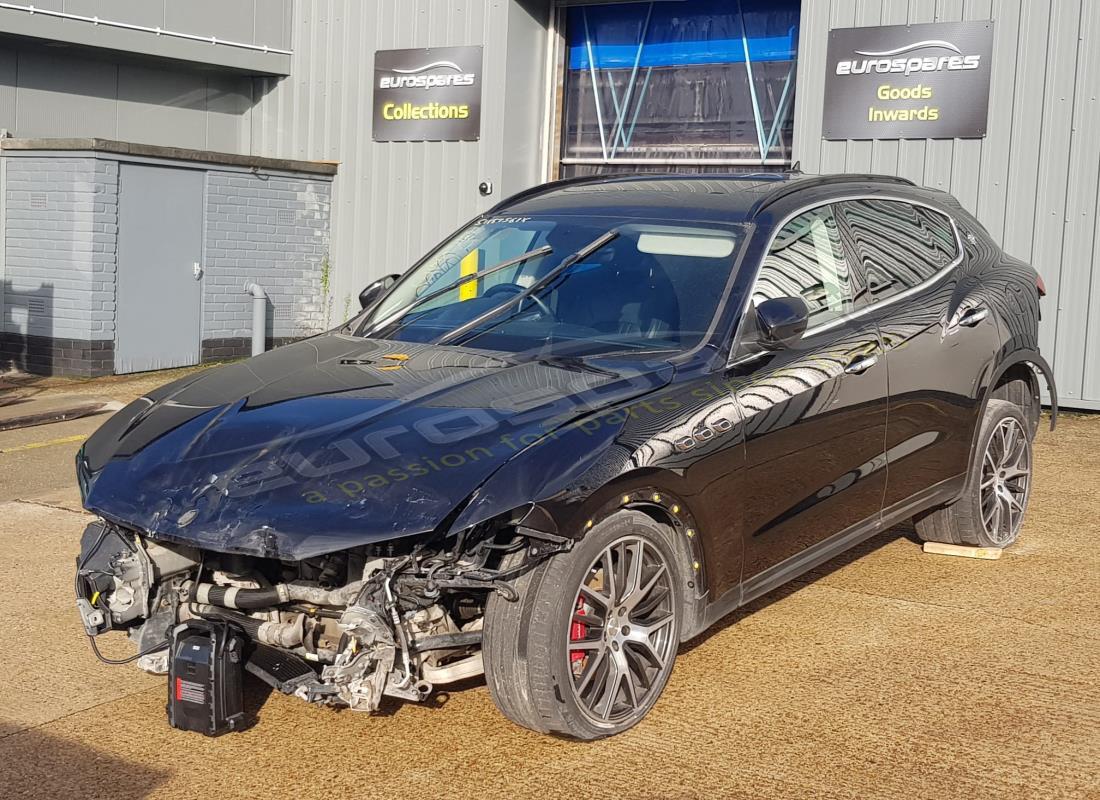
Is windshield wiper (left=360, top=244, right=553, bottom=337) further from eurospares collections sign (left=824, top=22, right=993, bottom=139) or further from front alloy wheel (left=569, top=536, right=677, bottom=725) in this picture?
eurospares collections sign (left=824, top=22, right=993, bottom=139)

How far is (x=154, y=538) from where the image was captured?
12.9 feet

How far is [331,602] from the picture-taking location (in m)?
3.94

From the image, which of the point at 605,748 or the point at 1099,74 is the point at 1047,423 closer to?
the point at 1099,74

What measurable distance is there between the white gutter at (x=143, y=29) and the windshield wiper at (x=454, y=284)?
952 cm

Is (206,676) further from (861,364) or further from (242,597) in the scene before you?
(861,364)

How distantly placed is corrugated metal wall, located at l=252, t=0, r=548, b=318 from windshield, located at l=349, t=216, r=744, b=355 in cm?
932

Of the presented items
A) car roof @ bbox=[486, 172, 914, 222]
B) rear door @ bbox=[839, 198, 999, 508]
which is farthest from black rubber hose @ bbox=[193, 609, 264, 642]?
rear door @ bbox=[839, 198, 999, 508]

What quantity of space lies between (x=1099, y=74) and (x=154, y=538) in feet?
32.5

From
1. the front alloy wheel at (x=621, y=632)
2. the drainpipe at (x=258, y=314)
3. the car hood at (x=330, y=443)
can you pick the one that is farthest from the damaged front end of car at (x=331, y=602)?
the drainpipe at (x=258, y=314)

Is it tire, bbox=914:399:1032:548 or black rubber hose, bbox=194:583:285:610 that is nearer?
black rubber hose, bbox=194:583:285:610

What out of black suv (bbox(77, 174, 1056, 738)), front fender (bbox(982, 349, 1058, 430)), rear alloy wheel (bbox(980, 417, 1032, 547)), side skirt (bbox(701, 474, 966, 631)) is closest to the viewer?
black suv (bbox(77, 174, 1056, 738))

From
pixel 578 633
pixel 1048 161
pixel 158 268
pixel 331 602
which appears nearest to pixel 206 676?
pixel 331 602

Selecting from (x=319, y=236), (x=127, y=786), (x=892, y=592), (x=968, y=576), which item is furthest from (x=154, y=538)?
(x=319, y=236)

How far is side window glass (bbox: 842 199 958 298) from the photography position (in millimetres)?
5668
